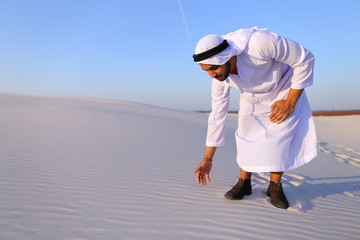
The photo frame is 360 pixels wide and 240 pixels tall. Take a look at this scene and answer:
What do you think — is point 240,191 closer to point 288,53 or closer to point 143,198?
point 143,198

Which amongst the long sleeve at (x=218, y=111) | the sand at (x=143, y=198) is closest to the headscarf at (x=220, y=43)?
the long sleeve at (x=218, y=111)

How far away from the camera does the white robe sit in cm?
195

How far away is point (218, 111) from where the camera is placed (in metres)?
2.46

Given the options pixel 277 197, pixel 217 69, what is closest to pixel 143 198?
pixel 277 197

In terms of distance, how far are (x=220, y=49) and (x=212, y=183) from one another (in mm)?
1988

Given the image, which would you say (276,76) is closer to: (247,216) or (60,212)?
(247,216)

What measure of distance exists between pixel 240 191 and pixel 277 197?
381 mm

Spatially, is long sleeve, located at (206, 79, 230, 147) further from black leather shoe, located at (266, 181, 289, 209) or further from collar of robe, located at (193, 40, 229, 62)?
black leather shoe, located at (266, 181, 289, 209)

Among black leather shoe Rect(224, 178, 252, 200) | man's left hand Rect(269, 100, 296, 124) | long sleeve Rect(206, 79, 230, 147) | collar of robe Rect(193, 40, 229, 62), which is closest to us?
collar of robe Rect(193, 40, 229, 62)

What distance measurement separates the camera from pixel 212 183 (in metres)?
3.17

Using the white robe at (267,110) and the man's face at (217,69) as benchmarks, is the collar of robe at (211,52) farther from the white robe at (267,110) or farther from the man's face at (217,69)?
the white robe at (267,110)

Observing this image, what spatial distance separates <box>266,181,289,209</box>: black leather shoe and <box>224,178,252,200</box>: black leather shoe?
0.88 ft

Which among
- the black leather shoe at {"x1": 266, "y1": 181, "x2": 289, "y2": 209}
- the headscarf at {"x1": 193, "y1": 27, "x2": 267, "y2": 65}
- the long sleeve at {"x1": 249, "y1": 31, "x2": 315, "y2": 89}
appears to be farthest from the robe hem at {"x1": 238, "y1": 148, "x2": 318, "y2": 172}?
the headscarf at {"x1": 193, "y1": 27, "x2": 267, "y2": 65}

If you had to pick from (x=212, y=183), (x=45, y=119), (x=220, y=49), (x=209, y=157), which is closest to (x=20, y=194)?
(x=209, y=157)
